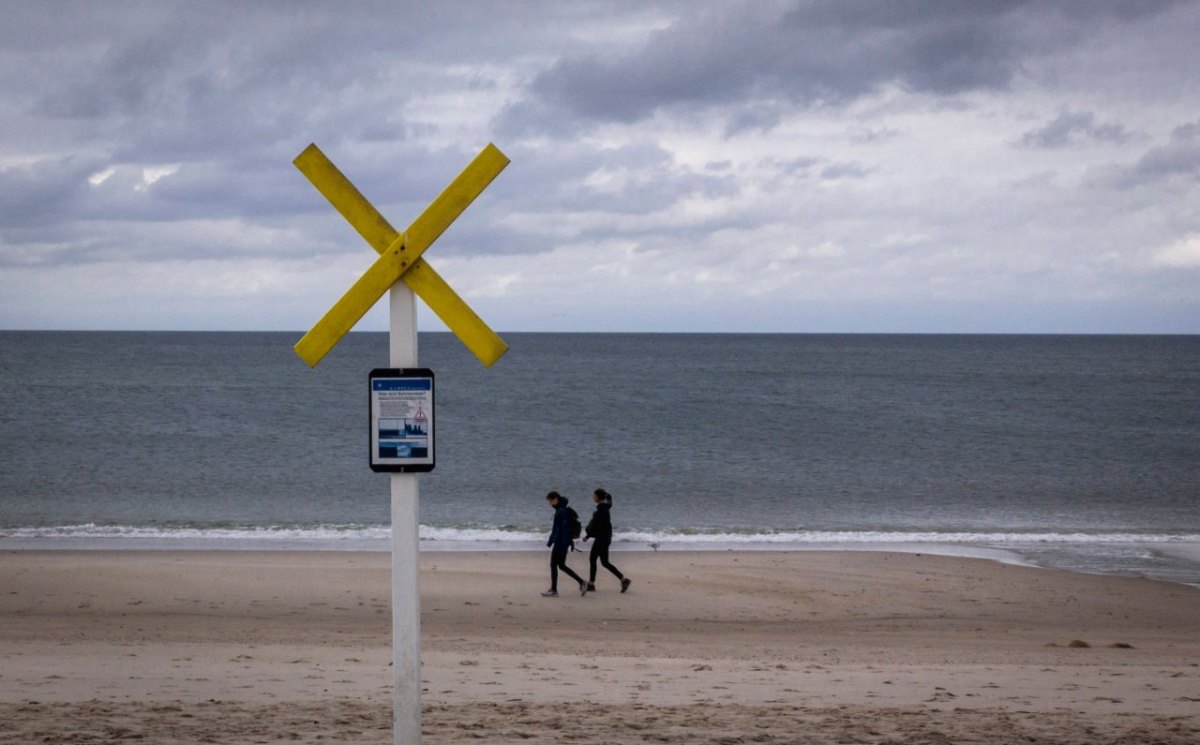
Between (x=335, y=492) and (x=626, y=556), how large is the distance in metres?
15.7

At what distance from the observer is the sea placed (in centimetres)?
2609

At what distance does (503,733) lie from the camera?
7.35 meters

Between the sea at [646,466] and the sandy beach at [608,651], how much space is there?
2.57 m

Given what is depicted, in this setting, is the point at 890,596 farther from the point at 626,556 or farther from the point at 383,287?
the point at 383,287

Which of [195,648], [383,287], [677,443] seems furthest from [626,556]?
[677,443]

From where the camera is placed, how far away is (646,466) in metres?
43.2

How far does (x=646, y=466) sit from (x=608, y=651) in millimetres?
30427

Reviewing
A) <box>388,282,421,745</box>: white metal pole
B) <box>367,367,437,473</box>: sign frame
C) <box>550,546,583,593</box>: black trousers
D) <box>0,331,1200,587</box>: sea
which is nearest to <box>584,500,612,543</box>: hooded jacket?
<box>550,546,583,593</box>: black trousers

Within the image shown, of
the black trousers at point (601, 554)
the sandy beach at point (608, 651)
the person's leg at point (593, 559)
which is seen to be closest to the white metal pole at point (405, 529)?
the sandy beach at point (608, 651)

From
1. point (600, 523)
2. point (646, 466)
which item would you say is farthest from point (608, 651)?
point (646, 466)

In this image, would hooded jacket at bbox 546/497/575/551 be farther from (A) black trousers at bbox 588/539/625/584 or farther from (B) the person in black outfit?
(A) black trousers at bbox 588/539/625/584

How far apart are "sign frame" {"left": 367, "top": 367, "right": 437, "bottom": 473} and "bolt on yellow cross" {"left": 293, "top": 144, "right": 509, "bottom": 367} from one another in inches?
11.3

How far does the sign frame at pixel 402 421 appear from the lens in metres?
4.98

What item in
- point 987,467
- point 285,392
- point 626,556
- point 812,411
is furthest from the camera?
point 285,392
